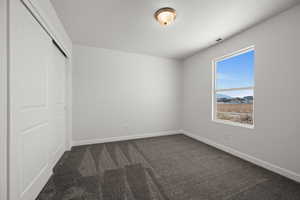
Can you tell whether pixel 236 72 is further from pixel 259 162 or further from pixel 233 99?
pixel 259 162

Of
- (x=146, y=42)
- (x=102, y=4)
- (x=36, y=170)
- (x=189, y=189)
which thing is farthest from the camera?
(x=146, y=42)

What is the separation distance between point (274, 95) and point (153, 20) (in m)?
2.47

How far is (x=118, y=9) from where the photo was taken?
74.8 inches

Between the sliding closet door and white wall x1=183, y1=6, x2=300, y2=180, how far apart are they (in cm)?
345

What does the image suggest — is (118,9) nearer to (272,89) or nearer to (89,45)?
(89,45)

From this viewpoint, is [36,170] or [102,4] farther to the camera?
[102,4]

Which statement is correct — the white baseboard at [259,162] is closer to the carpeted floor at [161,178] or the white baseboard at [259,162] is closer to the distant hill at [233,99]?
the carpeted floor at [161,178]

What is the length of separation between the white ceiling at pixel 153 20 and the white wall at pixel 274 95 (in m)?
0.25

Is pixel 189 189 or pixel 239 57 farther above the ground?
pixel 239 57

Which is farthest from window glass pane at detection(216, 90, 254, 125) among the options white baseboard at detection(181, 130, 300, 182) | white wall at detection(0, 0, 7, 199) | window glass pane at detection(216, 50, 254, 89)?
white wall at detection(0, 0, 7, 199)

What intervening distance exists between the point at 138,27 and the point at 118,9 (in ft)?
1.82

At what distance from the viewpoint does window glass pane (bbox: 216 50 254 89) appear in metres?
2.46

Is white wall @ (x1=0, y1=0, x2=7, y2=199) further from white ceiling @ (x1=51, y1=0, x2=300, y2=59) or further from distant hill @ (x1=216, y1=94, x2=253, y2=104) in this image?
distant hill @ (x1=216, y1=94, x2=253, y2=104)

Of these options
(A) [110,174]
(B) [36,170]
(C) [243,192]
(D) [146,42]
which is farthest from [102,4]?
(C) [243,192]
